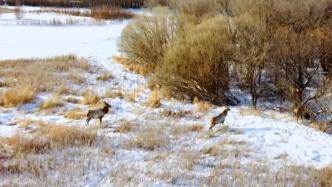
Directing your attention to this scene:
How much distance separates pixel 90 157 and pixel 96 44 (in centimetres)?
1816

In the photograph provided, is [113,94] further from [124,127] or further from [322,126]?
[322,126]

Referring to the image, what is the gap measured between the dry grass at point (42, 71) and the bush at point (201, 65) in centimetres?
372

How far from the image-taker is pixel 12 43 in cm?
2564

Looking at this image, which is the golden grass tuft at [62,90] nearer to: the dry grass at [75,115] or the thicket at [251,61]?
the dry grass at [75,115]

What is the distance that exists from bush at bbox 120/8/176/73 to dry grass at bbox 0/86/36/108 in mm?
5836

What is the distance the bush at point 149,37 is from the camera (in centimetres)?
1806

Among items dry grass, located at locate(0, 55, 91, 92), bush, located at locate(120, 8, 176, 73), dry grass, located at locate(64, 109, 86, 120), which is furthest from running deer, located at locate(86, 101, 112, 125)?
bush, located at locate(120, 8, 176, 73)

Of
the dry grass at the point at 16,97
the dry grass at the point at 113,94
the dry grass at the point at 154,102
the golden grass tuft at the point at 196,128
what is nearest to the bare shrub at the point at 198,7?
the dry grass at the point at 113,94

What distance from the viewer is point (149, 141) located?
9086mm

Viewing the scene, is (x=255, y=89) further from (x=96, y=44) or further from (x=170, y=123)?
(x=96, y=44)

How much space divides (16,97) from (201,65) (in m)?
5.49

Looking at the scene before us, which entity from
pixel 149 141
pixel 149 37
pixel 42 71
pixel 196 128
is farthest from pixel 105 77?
pixel 149 141

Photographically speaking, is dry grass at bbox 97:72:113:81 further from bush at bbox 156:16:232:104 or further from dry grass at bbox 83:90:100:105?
dry grass at bbox 83:90:100:105

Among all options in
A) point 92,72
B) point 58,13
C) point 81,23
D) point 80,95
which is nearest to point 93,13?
point 58,13
